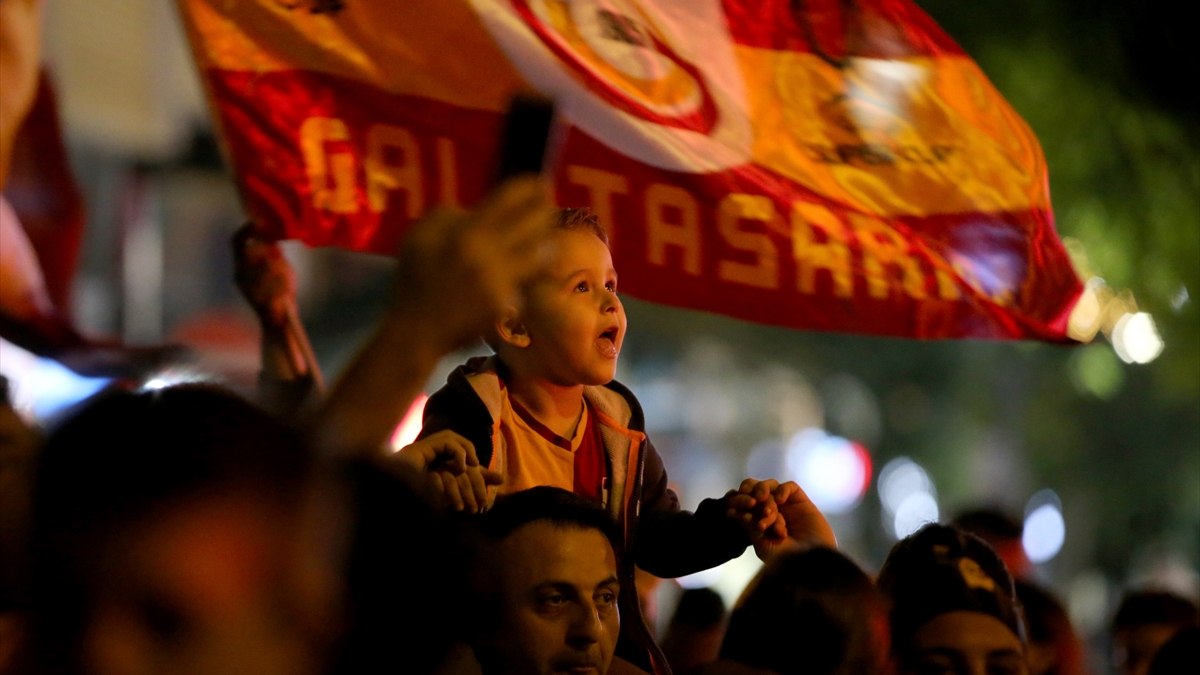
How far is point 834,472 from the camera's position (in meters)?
40.9

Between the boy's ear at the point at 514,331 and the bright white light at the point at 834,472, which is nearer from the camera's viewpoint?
the boy's ear at the point at 514,331

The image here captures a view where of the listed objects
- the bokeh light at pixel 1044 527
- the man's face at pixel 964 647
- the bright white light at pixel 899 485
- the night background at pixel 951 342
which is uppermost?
the man's face at pixel 964 647

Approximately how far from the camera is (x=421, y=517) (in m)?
1.59

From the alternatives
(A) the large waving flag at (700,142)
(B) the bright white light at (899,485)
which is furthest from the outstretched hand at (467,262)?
(B) the bright white light at (899,485)

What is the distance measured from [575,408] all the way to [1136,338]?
10168 mm

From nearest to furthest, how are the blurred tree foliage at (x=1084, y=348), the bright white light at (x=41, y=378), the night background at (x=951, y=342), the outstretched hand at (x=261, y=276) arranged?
the bright white light at (x=41, y=378)
the outstretched hand at (x=261, y=276)
the blurred tree foliage at (x=1084, y=348)
the night background at (x=951, y=342)

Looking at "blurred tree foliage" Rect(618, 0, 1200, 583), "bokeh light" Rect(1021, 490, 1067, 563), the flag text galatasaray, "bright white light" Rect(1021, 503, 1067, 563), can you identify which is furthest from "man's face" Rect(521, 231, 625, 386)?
"bright white light" Rect(1021, 503, 1067, 563)

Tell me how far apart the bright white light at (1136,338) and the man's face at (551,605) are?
9422mm

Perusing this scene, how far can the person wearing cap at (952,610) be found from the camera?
134 inches

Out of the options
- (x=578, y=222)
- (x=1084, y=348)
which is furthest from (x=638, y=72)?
(x=1084, y=348)

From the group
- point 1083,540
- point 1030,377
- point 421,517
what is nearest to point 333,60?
point 421,517

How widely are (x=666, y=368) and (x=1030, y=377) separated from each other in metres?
17.7

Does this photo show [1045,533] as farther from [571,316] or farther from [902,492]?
[571,316]

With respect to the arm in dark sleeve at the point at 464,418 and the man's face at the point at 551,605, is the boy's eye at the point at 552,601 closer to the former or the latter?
the man's face at the point at 551,605
